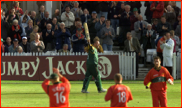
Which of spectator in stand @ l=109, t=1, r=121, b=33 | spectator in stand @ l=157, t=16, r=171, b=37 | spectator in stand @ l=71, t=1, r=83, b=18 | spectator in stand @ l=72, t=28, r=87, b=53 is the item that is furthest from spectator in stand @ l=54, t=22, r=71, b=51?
spectator in stand @ l=157, t=16, r=171, b=37

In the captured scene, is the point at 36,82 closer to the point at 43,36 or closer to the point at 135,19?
the point at 43,36

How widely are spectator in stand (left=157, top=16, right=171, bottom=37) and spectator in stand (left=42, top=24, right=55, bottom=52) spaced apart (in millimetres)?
5708

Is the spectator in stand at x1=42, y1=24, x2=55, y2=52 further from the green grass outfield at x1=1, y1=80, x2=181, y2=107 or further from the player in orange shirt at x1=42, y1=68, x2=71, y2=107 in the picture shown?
the player in orange shirt at x1=42, y1=68, x2=71, y2=107

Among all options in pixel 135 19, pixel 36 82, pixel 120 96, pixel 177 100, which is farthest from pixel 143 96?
pixel 135 19

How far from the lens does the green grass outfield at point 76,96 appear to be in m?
11.5

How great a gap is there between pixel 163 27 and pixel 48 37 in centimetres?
612

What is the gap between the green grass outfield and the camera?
1145 cm

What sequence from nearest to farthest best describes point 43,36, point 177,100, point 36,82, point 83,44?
point 177,100, point 36,82, point 83,44, point 43,36

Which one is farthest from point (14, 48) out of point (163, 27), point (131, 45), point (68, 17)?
point (163, 27)

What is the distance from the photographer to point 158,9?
883 inches

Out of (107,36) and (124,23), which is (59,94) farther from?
(124,23)

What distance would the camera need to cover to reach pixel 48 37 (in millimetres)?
20766

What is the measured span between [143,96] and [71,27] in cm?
938

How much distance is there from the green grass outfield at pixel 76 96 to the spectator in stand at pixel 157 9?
633cm
